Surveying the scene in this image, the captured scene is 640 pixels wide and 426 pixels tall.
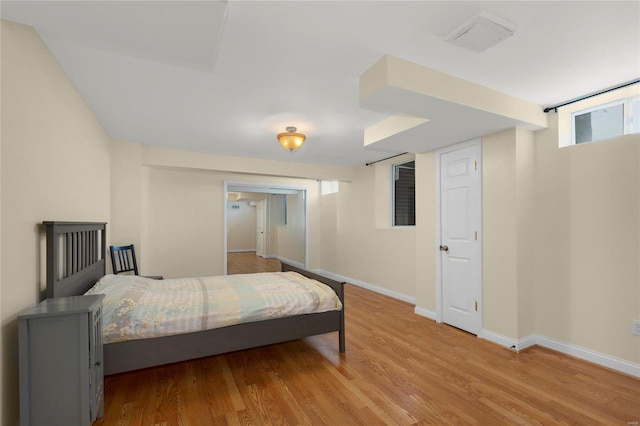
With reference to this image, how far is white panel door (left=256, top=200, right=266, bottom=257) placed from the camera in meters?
10.2

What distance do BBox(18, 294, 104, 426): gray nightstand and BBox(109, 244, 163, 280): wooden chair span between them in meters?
2.41

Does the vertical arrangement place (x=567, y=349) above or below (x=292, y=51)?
below

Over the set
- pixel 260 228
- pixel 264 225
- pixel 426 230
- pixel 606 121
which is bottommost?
pixel 260 228

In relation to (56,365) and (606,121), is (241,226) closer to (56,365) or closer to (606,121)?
(56,365)

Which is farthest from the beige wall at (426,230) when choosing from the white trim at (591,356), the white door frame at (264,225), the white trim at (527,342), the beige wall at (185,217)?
the white door frame at (264,225)

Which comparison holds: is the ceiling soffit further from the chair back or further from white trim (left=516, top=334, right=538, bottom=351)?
the chair back

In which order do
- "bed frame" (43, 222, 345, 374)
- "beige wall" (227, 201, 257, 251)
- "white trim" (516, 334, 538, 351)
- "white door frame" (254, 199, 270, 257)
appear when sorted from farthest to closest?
1. "beige wall" (227, 201, 257, 251)
2. "white door frame" (254, 199, 270, 257)
3. "white trim" (516, 334, 538, 351)
4. "bed frame" (43, 222, 345, 374)

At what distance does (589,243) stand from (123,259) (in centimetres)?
517

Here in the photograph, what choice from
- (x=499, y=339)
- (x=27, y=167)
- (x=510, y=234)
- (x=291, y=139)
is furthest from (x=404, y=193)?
(x=27, y=167)

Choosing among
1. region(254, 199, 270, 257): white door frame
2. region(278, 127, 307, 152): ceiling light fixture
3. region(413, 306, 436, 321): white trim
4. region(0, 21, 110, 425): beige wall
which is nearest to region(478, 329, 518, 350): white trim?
region(413, 306, 436, 321): white trim

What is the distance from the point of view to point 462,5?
1.52 meters

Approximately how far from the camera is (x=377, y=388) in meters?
2.19

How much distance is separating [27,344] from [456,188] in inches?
149

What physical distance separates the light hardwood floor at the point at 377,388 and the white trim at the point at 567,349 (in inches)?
3.0
